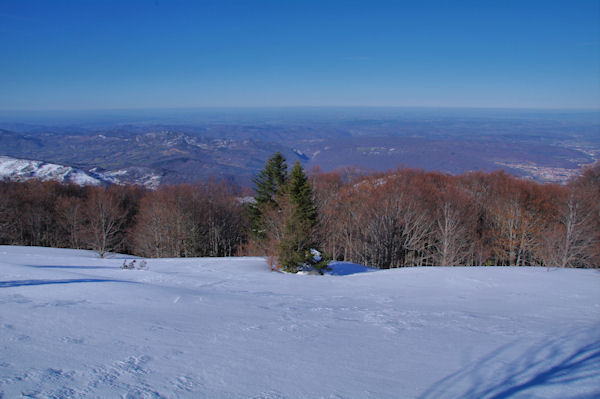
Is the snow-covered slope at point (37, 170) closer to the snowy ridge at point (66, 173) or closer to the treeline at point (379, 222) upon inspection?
the snowy ridge at point (66, 173)

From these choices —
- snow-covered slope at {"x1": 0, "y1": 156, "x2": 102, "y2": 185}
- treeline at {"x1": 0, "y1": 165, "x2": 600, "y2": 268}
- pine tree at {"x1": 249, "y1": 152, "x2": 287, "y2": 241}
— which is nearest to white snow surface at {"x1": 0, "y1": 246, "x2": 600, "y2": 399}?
treeline at {"x1": 0, "y1": 165, "x2": 600, "y2": 268}

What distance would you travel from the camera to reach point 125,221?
39375 millimetres

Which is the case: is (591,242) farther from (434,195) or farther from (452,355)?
(452,355)

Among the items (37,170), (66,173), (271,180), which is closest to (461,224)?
(271,180)

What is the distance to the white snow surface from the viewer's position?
3.94 metres

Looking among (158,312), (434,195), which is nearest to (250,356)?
(158,312)

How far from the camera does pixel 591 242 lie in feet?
79.9

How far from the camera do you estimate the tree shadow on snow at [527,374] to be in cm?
406

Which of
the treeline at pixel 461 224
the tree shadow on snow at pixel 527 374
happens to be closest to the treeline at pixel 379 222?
the treeline at pixel 461 224

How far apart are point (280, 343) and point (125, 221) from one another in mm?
40312

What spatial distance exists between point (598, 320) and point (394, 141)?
187951 millimetres

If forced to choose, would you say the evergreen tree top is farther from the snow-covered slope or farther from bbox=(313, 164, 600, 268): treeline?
the snow-covered slope

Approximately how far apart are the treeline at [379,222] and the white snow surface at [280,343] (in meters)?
15.0

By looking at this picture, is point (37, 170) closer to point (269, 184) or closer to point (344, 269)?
point (269, 184)
